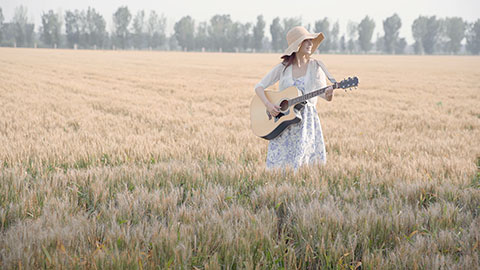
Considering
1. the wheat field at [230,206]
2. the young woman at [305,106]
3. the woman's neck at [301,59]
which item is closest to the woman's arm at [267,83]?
the young woman at [305,106]

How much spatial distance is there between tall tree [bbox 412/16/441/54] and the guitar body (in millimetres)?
116171

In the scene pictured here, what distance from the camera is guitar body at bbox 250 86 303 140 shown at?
12.5 feet

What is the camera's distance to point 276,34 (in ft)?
333

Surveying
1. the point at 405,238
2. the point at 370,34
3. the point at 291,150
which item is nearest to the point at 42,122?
the point at 291,150

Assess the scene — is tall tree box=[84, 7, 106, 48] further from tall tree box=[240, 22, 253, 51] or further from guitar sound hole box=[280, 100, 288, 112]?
guitar sound hole box=[280, 100, 288, 112]

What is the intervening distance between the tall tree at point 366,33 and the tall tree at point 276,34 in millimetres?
24538

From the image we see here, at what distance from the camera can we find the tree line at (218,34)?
90562 mm

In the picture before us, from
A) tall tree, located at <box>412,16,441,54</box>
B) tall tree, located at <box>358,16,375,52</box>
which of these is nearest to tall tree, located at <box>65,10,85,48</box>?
tall tree, located at <box>358,16,375,52</box>

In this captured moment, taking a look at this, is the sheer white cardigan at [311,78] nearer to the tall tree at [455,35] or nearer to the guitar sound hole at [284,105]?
the guitar sound hole at [284,105]

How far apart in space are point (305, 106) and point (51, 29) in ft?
327

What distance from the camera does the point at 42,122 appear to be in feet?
22.5

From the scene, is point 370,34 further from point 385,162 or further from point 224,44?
point 385,162

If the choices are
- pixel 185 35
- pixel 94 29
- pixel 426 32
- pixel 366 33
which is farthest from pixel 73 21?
pixel 426 32

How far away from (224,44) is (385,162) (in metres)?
99.5
